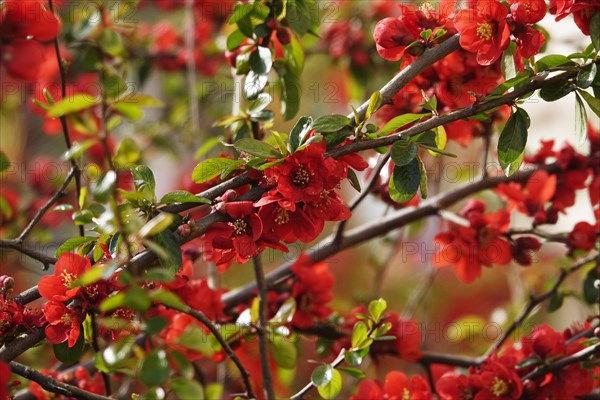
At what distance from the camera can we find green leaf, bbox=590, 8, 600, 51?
0.91 m

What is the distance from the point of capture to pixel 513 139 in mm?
957

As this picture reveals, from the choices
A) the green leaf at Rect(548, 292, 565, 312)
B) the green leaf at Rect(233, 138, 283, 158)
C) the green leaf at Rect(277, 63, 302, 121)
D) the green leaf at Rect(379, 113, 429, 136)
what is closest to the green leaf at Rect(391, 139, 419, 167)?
the green leaf at Rect(379, 113, 429, 136)

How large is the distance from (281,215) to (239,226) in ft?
0.19

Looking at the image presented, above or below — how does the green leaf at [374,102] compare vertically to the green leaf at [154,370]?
above

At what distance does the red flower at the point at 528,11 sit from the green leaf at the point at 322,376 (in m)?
0.53

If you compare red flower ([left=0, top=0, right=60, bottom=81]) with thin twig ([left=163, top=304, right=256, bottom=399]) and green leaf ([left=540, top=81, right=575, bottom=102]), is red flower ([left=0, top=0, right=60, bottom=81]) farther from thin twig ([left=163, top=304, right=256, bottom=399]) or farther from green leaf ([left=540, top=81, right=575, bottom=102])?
green leaf ([left=540, top=81, right=575, bottom=102])

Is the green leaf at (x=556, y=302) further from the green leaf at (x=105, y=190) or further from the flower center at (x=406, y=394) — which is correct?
the green leaf at (x=105, y=190)

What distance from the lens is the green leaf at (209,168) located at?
944 millimetres

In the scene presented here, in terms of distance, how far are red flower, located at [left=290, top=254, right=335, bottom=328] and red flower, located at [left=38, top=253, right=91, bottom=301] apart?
1.55 ft

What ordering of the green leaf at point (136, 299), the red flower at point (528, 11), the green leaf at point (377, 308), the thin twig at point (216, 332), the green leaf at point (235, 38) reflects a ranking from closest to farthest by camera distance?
the green leaf at point (136, 299)
the thin twig at point (216, 332)
the red flower at point (528, 11)
the green leaf at point (377, 308)
the green leaf at point (235, 38)

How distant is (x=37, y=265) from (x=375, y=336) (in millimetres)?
1096

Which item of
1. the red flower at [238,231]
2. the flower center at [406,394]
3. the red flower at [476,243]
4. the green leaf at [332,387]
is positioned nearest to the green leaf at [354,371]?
Result: the green leaf at [332,387]

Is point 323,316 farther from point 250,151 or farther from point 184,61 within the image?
point 184,61

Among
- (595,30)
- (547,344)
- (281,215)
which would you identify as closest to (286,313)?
(281,215)
